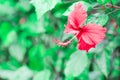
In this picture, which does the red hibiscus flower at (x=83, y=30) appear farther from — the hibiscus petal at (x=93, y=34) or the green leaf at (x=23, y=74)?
the green leaf at (x=23, y=74)

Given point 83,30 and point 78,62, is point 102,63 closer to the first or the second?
point 78,62

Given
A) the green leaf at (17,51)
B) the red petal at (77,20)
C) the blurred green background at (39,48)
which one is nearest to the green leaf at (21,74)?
the blurred green background at (39,48)

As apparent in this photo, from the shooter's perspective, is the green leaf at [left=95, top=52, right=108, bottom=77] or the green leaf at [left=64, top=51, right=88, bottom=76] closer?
the green leaf at [left=64, top=51, right=88, bottom=76]

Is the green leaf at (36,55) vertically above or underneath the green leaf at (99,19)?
underneath

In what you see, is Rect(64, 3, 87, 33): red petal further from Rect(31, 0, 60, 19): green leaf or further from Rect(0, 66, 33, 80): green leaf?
Rect(0, 66, 33, 80): green leaf

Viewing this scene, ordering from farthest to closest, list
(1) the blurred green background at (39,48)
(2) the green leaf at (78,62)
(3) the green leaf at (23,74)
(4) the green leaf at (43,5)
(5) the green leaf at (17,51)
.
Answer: (5) the green leaf at (17,51), (3) the green leaf at (23,74), (1) the blurred green background at (39,48), (2) the green leaf at (78,62), (4) the green leaf at (43,5)

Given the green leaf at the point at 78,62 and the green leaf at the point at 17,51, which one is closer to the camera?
the green leaf at the point at 78,62

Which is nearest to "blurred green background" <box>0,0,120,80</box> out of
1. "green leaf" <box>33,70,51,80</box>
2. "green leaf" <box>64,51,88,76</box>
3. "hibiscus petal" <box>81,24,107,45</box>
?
"green leaf" <box>33,70,51,80</box>

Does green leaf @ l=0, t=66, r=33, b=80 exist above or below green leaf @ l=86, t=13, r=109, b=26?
below

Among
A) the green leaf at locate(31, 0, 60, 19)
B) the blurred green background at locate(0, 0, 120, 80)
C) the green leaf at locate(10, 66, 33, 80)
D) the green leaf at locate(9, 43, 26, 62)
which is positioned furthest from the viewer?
the green leaf at locate(9, 43, 26, 62)
